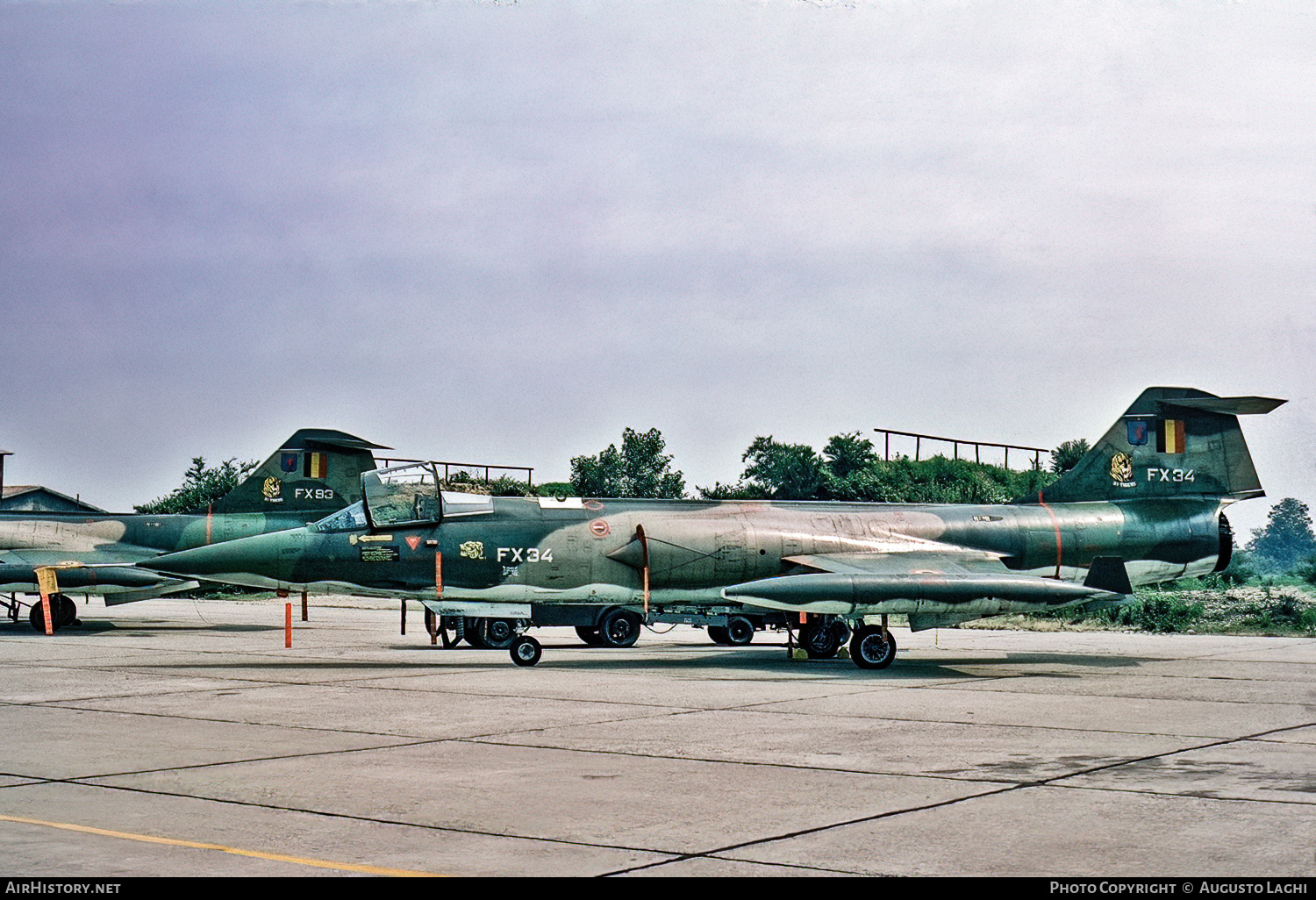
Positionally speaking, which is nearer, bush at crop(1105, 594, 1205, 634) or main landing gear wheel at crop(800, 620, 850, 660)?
main landing gear wheel at crop(800, 620, 850, 660)

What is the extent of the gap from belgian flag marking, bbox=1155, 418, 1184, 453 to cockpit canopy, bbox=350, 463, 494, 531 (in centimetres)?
1249

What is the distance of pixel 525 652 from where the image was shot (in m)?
20.1

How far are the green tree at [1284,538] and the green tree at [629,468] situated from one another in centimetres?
9956

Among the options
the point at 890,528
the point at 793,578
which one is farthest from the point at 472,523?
the point at 890,528

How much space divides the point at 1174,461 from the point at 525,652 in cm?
1233

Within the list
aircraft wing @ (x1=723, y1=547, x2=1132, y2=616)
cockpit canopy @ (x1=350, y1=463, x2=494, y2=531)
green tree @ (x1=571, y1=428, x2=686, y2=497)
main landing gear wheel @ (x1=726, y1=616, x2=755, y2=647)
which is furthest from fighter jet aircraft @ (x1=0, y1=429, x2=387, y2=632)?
green tree @ (x1=571, y1=428, x2=686, y2=497)

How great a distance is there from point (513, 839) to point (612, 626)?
15302 mm

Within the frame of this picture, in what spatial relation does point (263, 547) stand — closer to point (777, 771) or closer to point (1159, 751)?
point (777, 771)

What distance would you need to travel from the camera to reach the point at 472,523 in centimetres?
2027

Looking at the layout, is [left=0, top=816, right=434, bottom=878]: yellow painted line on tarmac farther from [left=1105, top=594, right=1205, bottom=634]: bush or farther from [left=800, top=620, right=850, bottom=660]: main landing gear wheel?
[left=1105, top=594, right=1205, bottom=634]: bush

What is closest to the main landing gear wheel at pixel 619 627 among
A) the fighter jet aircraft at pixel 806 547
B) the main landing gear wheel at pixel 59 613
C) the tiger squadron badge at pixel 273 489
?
the fighter jet aircraft at pixel 806 547

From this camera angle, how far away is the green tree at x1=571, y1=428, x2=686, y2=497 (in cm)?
7488

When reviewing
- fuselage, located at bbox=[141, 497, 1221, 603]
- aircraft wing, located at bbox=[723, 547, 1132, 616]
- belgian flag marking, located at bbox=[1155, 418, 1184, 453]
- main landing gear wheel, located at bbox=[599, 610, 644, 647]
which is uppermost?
belgian flag marking, located at bbox=[1155, 418, 1184, 453]
